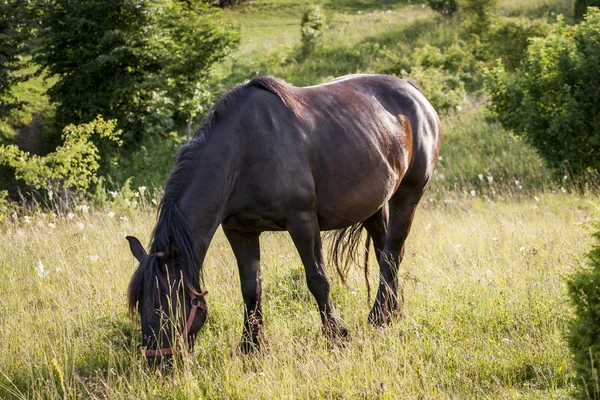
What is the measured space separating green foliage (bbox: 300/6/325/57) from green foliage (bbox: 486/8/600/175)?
13657 mm

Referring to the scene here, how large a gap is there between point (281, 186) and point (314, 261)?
26.0 inches

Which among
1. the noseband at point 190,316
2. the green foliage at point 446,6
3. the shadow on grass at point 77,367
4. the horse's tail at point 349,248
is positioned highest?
the green foliage at point 446,6

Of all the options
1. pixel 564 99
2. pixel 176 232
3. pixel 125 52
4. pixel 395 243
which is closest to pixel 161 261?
pixel 176 232

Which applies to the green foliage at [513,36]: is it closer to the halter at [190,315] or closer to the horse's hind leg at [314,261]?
the horse's hind leg at [314,261]

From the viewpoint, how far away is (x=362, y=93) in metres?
5.32

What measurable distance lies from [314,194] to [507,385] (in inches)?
71.0

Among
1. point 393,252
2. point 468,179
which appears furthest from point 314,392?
point 468,179

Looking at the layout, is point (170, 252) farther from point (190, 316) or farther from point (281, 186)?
point (281, 186)

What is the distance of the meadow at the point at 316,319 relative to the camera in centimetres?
379

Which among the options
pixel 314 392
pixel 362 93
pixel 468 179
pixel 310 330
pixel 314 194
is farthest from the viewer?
pixel 468 179

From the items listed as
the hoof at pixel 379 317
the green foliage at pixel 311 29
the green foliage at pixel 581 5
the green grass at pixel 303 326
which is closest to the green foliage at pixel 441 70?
the green foliage at pixel 581 5

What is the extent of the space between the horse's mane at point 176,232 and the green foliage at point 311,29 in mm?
20441

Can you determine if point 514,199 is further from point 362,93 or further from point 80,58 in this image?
point 80,58

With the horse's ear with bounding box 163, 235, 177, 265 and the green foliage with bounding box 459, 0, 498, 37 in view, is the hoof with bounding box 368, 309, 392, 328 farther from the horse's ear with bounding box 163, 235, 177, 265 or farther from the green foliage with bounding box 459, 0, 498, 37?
the green foliage with bounding box 459, 0, 498, 37
